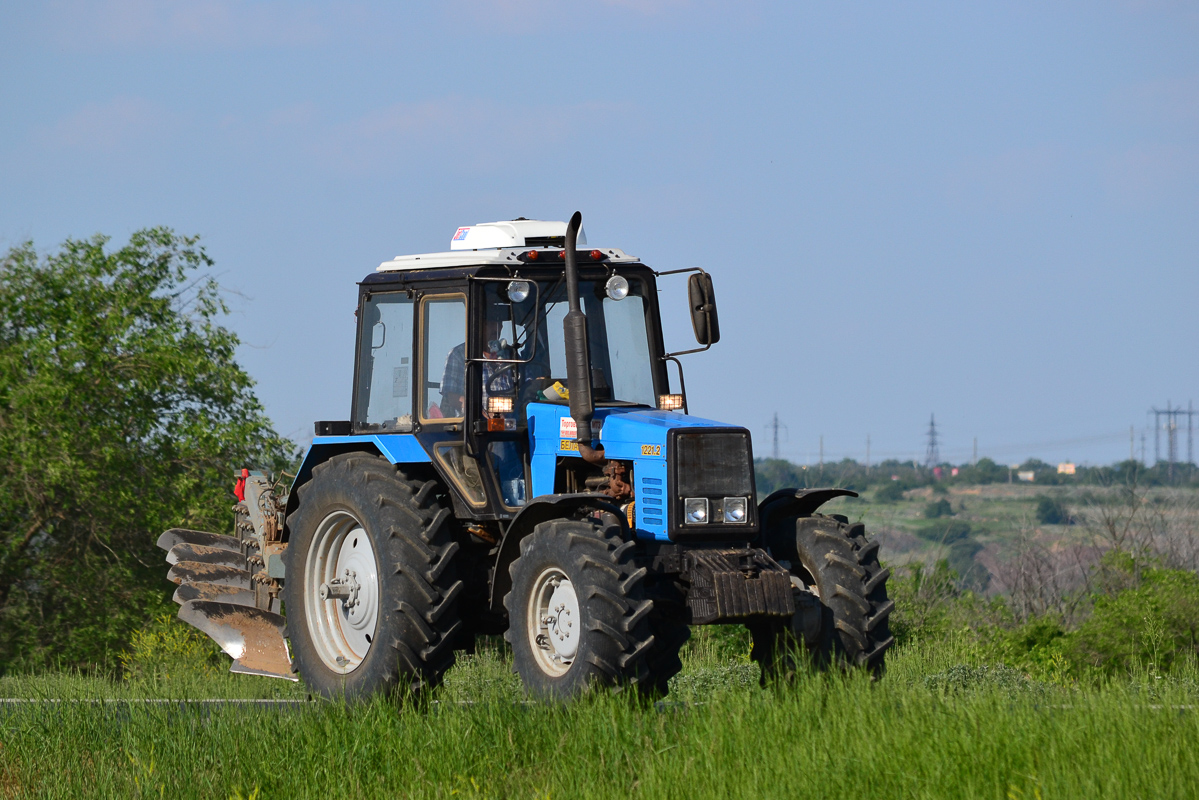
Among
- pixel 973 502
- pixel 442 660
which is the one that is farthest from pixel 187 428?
pixel 973 502

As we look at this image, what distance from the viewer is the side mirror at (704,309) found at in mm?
8773

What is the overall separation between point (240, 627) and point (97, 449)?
7.58m

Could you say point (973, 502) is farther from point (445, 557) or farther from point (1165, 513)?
point (445, 557)

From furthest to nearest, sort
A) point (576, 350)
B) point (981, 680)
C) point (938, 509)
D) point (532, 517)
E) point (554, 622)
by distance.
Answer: point (938, 509), point (981, 680), point (532, 517), point (576, 350), point (554, 622)

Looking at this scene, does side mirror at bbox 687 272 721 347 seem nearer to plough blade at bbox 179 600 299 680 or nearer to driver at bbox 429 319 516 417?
driver at bbox 429 319 516 417

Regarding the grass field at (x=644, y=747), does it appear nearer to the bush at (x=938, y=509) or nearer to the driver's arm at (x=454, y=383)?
the driver's arm at (x=454, y=383)

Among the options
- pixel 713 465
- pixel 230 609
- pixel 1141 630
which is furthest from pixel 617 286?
pixel 1141 630

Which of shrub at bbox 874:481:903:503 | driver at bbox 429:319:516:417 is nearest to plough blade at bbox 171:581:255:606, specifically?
driver at bbox 429:319:516:417

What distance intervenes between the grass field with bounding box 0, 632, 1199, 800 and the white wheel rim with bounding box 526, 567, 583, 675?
32 centimetres

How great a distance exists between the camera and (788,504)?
8.79 m

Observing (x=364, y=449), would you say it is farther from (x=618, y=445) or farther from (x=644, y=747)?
(x=644, y=747)

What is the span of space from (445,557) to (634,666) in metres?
1.54

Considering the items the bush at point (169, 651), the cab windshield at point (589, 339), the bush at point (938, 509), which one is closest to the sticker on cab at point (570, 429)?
the cab windshield at point (589, 339)

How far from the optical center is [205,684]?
1156 centimetres
